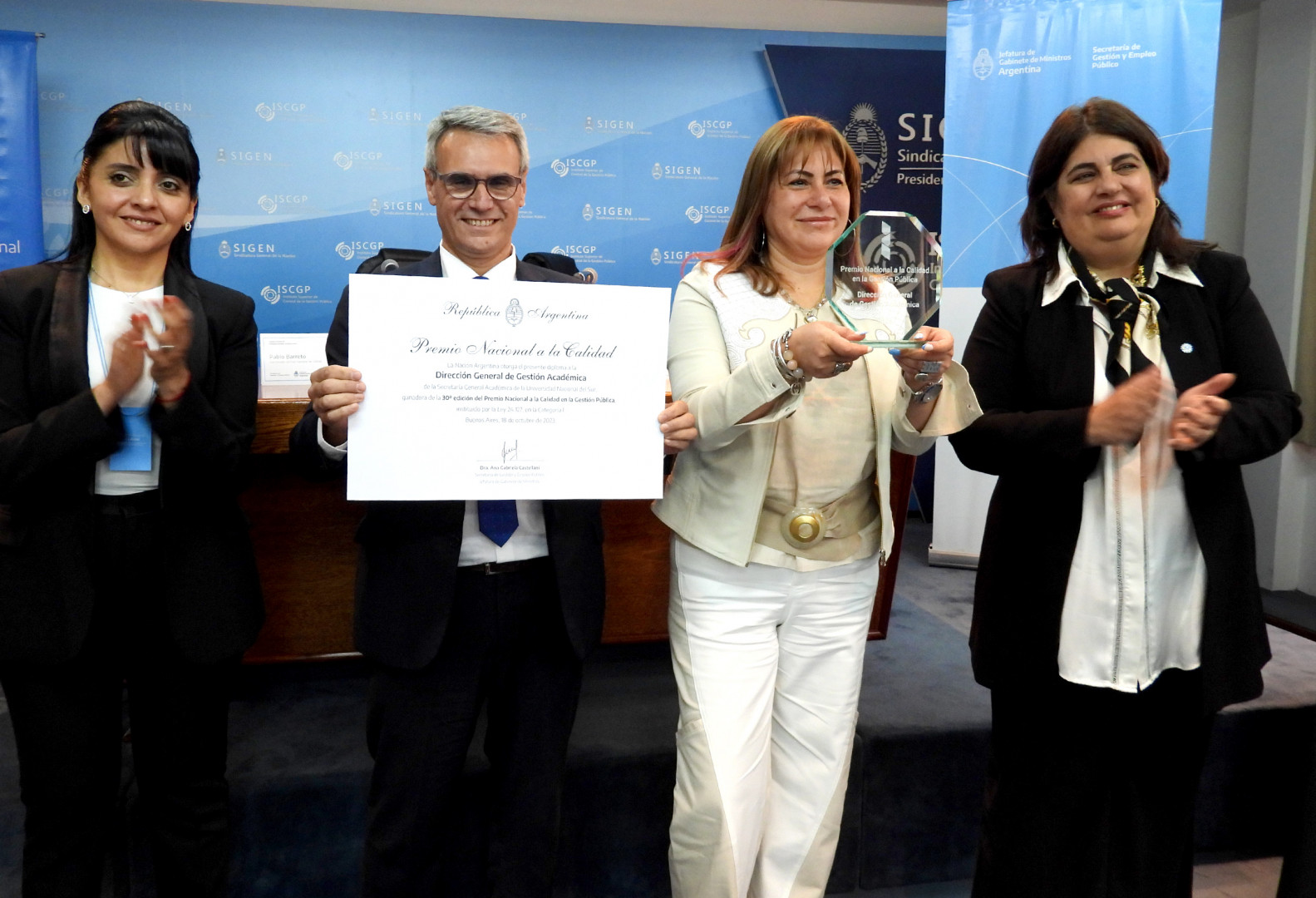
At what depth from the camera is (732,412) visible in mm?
1438

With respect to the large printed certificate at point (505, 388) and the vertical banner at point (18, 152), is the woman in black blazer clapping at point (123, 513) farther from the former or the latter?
the vertical banner at point (18, 152)

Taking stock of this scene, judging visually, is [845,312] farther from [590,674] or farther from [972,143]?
[972,143]

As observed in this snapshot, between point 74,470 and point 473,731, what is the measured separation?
729mm

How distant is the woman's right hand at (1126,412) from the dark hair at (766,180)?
51cm

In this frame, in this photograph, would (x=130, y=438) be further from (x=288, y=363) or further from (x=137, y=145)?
(x=288, y=363)

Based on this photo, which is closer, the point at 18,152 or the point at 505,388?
the point at 505,388

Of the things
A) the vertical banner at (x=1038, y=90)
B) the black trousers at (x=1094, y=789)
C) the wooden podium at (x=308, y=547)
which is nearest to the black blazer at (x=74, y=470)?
the wooden podium at (x=308, y=547)

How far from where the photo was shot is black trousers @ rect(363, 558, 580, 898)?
1494 millimetres

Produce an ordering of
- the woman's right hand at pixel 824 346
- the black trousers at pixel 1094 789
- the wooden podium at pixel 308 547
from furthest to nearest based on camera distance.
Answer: the wooden podium at pixel 308 547
the black trousers at pixel 1094 789
the woman's right hand at pixel 824 346

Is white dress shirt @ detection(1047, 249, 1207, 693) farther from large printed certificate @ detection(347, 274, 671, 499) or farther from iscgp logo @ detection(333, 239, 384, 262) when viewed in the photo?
iscgp logo @ detection(333, 239, 384, 262)


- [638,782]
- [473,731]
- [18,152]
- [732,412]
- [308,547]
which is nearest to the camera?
[732,412]

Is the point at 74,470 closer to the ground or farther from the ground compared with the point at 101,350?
closer to the ground

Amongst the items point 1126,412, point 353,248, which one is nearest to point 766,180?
point 1126,412

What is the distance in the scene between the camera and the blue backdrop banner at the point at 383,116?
4750 millimetres
